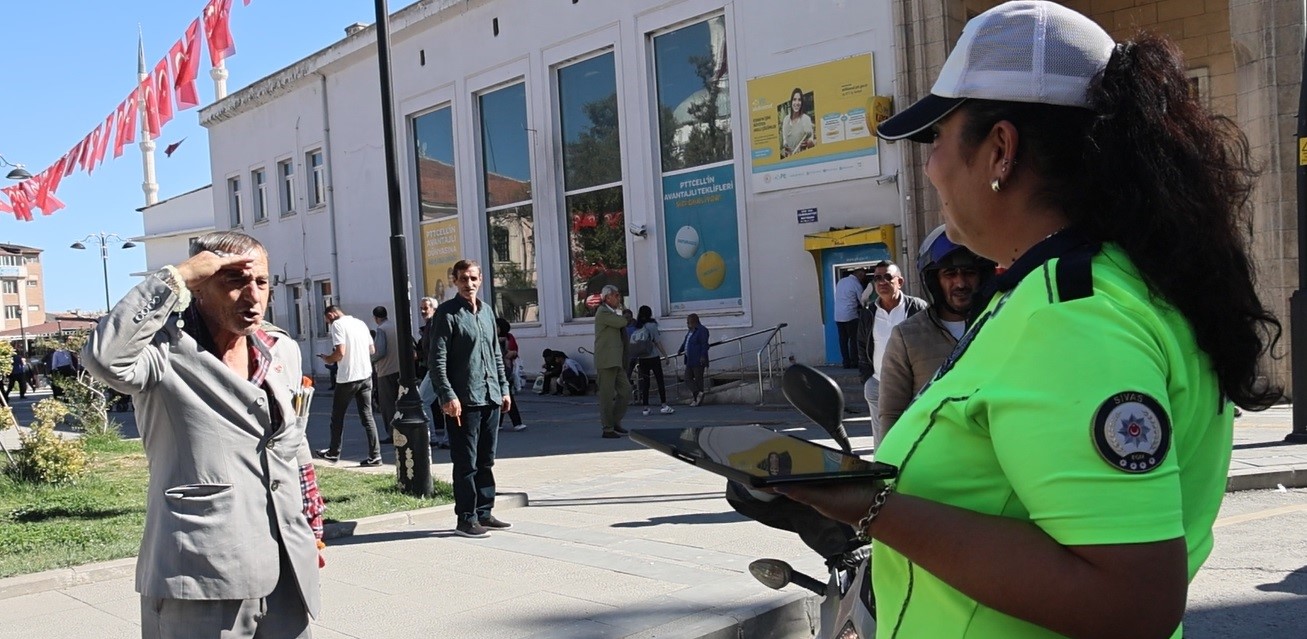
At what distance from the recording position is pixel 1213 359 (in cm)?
129

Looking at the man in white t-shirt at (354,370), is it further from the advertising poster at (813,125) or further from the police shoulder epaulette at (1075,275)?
the police shoulder epaulette at (1075,275)

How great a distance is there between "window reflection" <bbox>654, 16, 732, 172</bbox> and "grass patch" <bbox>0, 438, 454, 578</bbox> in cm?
1072

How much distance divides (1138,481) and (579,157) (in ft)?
71.1

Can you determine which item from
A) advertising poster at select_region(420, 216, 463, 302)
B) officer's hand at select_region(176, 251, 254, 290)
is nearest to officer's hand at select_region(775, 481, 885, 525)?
officer's hand at select_region(176, 251, 254, 290)

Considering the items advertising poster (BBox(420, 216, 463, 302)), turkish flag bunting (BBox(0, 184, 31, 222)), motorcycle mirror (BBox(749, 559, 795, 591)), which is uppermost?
turkish flag bunting (BBox(0, 184, 31, 222))

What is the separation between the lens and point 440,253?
26156 millimetres

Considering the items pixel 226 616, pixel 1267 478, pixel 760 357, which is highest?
pixel 226 616

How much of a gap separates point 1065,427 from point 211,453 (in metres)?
2.53

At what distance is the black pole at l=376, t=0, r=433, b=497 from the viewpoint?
9.09 metres

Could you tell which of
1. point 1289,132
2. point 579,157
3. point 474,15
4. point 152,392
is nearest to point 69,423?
point 579,157

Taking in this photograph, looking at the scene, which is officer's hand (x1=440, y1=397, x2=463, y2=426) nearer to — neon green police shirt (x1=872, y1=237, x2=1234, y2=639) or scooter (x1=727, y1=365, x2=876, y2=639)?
scooter (x1=727, y1=365, x2=876, y2=639)

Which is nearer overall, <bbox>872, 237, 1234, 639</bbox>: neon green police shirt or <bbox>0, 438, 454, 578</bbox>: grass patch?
<bbox>872, 237, 1234, 639</bbox>: neon green police shirt

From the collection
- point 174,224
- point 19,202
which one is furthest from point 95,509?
point 174,224

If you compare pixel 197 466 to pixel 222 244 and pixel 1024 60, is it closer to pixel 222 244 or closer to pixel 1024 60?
pixel 222 244
